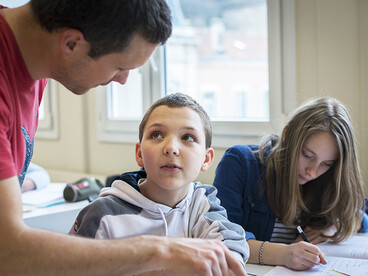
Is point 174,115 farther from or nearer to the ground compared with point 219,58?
nearer to the ground

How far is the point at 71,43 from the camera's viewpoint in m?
0.93

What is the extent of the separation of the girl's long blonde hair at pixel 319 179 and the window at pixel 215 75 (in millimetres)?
558

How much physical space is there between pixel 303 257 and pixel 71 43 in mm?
809

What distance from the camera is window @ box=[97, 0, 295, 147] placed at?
2.26 meters

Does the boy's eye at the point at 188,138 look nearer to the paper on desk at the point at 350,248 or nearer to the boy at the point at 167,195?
the boy at the point at 167,195

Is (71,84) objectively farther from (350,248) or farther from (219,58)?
(219,58)

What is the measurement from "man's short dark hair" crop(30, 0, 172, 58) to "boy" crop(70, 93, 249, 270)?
27 centimetres

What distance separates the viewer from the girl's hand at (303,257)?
1224 mm

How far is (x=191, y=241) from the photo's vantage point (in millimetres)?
860

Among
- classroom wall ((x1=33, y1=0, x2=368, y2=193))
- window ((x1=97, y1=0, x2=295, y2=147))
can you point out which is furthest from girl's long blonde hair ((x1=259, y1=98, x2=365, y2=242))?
window ((x1=97, y1=0, x2=295, y2=147))

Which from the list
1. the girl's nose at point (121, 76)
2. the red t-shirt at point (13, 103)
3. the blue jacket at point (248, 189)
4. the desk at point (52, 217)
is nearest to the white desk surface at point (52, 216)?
the desk at point (52, 217)

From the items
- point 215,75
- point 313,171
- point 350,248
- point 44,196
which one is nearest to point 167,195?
point 313,171

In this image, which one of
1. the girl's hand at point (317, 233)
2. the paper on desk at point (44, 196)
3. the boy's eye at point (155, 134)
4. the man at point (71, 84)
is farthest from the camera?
the paper on desk at point (44, 196)

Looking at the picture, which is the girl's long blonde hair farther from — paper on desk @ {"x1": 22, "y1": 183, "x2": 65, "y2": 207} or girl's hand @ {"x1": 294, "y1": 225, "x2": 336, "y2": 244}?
paper on desk @ {"x1": 22, "y1": 183, "x2": 65, "y2": 207}
